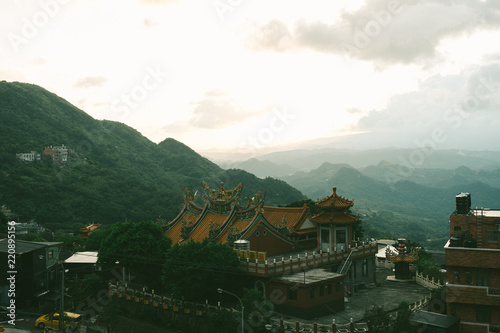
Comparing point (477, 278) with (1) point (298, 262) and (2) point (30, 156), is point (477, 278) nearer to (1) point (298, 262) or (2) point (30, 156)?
(1) point (298, 262)

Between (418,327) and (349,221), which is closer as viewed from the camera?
(418,327)

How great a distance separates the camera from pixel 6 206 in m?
107

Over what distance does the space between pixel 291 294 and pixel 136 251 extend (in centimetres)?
1608

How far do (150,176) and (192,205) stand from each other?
486 feet

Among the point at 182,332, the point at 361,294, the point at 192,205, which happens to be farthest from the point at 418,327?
the point at 192,205

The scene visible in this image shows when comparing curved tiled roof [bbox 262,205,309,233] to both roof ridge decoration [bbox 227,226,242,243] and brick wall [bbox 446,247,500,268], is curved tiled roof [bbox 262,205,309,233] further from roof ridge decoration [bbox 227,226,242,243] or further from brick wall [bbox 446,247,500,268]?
brick wall [bbox 446,247,500,268]

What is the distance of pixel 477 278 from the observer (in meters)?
32.2

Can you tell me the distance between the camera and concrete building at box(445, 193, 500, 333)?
31469mm

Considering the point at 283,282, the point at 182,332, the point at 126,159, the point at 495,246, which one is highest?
the point at 126,159

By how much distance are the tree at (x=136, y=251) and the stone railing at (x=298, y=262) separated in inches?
395

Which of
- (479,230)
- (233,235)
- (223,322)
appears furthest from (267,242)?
(479,230)

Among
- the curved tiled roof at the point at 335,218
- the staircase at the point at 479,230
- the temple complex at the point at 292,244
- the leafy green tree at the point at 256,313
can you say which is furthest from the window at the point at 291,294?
the staircase at the point at 479,230

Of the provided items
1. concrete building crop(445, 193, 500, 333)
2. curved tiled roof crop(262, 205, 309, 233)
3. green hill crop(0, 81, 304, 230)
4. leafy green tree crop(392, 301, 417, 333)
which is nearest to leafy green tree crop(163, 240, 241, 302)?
curved tiled roof crop(262, 205, 309, 233)

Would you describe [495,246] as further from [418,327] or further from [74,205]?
[74,205]
